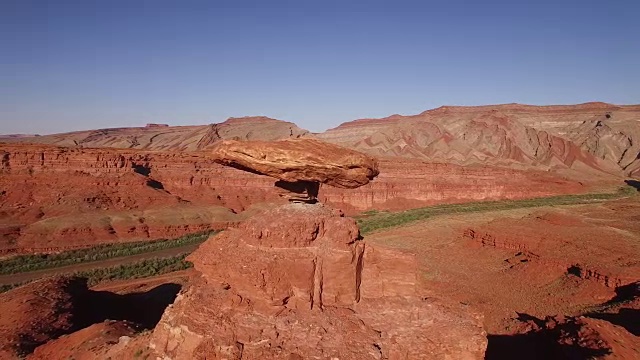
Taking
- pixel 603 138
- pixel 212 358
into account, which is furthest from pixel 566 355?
pixel 603 138

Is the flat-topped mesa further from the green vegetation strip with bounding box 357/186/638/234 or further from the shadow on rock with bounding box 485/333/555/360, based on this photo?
the green vegetation strip with bounding box 357/186/638/234

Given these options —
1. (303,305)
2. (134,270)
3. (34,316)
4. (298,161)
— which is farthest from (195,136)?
(303,305)

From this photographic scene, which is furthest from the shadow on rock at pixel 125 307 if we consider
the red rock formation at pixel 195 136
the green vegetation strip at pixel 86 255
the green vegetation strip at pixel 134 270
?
the red rock formation at pixel 195 136

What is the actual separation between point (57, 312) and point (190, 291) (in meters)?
10.1

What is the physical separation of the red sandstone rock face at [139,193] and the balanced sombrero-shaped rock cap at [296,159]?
3251cm

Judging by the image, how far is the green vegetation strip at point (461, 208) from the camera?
168ft

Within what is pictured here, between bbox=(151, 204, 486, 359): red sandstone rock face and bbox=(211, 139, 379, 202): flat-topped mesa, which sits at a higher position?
bbox=(211, 139, 379, 202): flat-topped mesa

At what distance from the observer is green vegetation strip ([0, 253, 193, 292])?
30531 millimetres

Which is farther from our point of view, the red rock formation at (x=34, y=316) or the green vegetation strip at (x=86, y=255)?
the green vegetation strip at (x=86, y=255)

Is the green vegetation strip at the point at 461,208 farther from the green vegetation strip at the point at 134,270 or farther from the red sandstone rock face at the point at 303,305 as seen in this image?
the red sandstone rock face at the point at 303,305

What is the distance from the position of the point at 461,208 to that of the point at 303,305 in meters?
54.9

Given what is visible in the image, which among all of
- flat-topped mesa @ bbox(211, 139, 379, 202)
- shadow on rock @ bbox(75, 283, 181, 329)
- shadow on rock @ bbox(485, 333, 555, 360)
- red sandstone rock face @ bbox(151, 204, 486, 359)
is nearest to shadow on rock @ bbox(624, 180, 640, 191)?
shadow on rock @ bbox(485, 333, 555, 360)

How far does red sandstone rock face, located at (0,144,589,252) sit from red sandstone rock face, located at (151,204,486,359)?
31.8m

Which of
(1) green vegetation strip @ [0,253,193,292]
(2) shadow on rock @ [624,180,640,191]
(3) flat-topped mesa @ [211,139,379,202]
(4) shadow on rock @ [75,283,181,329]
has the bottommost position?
(1) green vegetation strip @ [0,253,193,292]
